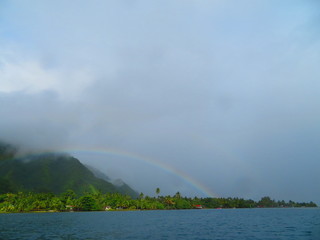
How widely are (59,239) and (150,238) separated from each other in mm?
17965

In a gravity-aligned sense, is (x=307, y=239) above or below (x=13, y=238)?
above

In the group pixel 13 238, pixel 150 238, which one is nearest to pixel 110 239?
pixel 150 238

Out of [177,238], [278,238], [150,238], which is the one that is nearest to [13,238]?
[150,238]

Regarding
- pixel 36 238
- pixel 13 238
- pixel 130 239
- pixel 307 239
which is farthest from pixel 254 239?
pixel 13 238

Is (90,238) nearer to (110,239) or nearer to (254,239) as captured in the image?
(110,239)

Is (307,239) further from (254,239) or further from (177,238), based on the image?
(177,238)

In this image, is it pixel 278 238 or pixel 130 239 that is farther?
pixel 278 238

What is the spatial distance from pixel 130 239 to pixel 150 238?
14.9ft

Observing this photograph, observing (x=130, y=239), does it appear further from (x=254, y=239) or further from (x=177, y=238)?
(x=254, y=239)

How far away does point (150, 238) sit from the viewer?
179 ft

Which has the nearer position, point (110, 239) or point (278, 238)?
point (110, 239)

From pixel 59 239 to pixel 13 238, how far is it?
9617mm

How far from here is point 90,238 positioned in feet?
175

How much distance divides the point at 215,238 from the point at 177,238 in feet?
26.1
